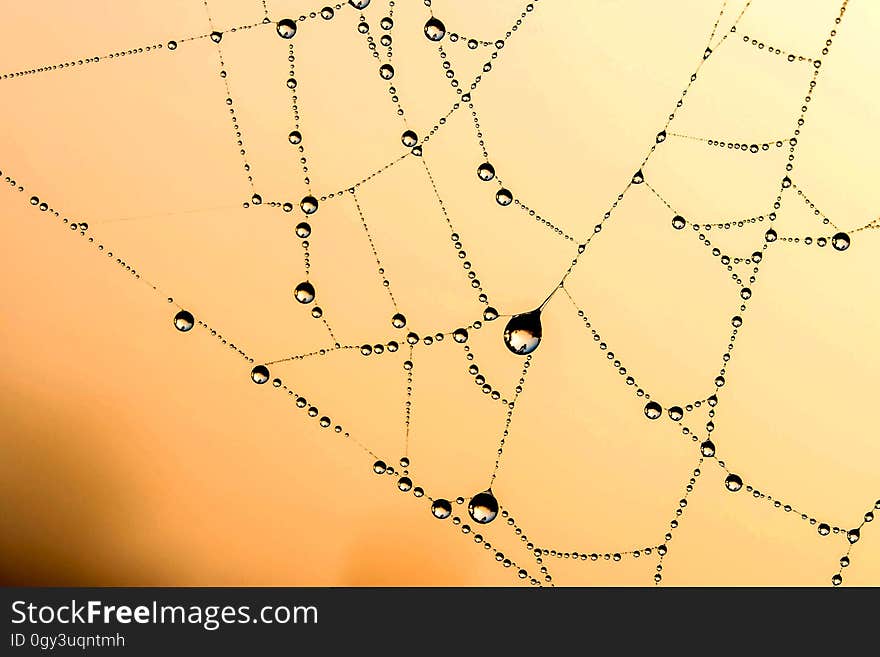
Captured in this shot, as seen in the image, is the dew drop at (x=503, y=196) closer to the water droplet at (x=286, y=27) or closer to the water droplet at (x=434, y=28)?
the water droplet at (x=434, y=28)

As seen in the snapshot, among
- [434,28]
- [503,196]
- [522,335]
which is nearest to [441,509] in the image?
[522,335]

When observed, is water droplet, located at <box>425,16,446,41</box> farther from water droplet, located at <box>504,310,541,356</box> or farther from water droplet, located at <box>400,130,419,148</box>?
water droplet, located at <box>504,310,541,356</box>

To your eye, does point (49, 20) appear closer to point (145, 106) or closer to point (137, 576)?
point (145, 106)

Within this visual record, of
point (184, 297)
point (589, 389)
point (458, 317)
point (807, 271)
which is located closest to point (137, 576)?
point (184, 297)

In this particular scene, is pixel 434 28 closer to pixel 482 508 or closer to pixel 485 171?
pixel 485 171

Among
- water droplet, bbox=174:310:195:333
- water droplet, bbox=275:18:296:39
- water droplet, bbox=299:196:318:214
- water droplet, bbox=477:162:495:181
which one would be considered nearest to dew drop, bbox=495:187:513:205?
water droplet, bbox=477:162:495:181
